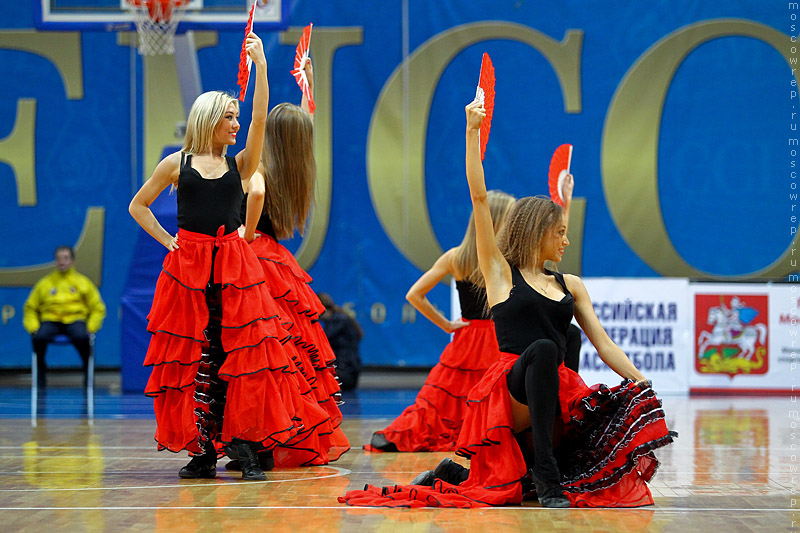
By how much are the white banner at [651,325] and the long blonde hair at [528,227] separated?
5333 millimetres

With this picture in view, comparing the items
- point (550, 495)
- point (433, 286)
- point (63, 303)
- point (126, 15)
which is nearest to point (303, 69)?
point (433, 286)

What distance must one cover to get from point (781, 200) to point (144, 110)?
24.2 feet

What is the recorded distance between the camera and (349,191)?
36.8 ft

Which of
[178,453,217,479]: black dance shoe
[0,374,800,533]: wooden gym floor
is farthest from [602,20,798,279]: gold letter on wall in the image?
[178,453,217,479]: black dance shoe

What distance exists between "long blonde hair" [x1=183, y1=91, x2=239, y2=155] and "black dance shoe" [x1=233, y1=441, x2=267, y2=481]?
55.2 inches

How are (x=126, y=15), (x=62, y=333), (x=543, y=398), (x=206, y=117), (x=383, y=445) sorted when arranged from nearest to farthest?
(x=543, y=398) → (x=206, y=117) → (x=383, y=445) → (x=126, y=15) → (x=62, y=333)

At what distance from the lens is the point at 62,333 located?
9.90 meters

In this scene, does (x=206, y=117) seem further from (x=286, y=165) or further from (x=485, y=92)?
(x=485, y=92)

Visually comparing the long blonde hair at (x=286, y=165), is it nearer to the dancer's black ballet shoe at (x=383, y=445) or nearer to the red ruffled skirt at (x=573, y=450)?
the dancer's black ballet shoe at (x=383, y=445)

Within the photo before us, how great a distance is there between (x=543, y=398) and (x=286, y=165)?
2176mm

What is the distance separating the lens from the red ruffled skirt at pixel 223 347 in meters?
4.44

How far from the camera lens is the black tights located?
12.3 feet

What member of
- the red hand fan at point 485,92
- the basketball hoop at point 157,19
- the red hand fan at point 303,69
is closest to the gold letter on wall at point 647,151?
the basketball hoop at point 157,19

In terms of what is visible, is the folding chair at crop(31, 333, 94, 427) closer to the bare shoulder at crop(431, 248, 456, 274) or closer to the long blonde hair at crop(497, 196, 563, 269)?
the bare shoulder at crop(431, 248, 456, 274)
